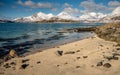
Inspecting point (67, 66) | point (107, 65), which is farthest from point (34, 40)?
point (107, 65)

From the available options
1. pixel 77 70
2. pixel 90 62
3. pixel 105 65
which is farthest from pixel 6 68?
pixel 105 65

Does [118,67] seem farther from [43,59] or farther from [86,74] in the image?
[43,59]

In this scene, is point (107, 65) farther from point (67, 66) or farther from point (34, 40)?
point (34, 40)

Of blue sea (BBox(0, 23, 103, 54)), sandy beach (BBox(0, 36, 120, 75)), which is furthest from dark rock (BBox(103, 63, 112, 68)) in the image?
blue sea (BBox(0, 23, 103, 54))

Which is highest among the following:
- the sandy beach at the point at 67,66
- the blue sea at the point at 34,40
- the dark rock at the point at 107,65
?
the dark rock at the point at 107,65

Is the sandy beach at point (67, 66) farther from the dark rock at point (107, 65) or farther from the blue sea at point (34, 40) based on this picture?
the blue sea at point (34, 40)

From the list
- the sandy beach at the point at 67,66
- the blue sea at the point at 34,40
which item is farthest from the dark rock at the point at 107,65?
the blue sea at the point at 34,40

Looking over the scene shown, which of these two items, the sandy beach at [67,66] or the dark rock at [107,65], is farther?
the dark rock at [107,65]

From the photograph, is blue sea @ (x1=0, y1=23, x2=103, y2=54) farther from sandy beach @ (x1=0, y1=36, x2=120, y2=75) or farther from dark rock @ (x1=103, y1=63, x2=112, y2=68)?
dark rock @ (x1=103, y1=63, x2=112, y2=68)

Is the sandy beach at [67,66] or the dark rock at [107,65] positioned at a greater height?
the dark rock at [107,65]

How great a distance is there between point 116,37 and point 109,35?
3783mm

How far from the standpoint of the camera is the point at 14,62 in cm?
2109

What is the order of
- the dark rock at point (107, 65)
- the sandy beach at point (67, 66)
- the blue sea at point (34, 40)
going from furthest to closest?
1. the blue sea at point (34, 40)
2. the dark rock at point (107, 65)
3. the sandy beach at point (67, 66)

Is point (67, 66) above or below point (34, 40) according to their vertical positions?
above
